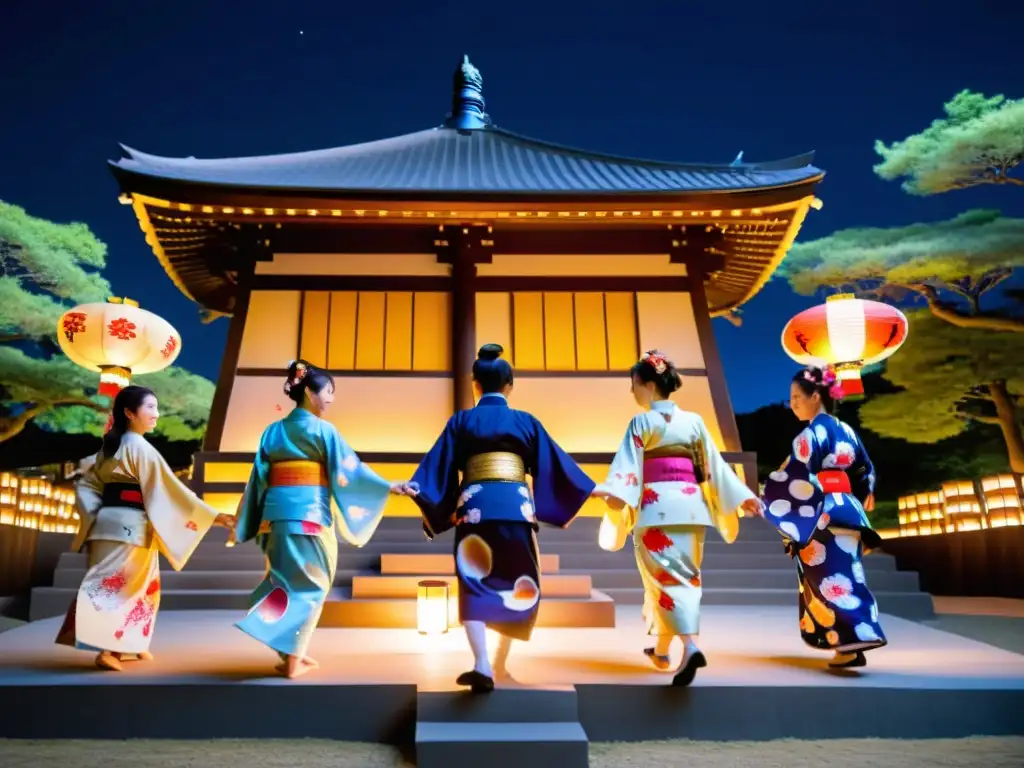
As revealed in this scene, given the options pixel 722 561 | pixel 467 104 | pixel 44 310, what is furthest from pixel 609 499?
pixel 44 310

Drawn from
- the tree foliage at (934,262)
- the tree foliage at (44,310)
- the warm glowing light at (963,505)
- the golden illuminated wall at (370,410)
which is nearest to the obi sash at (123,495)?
the golden illuminated wall at (370,410)

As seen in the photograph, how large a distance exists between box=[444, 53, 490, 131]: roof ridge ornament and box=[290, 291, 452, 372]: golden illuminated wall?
4.61 metres

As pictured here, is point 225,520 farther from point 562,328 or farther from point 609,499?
point 562,328

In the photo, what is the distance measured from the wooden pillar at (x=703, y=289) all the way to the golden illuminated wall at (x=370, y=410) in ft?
10.2

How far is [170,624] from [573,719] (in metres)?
3.38

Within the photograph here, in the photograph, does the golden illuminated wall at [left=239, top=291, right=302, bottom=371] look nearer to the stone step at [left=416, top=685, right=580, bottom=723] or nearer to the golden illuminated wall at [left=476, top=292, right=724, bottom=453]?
the golden illuminated wall at [left=476, top=292, right=724, bottom=453]

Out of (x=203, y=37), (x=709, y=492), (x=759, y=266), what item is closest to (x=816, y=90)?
(x=203, y=37)

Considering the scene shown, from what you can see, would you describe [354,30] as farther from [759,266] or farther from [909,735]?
[909,735]

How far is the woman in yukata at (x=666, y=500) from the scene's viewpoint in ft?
10.6

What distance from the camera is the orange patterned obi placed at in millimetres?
3322

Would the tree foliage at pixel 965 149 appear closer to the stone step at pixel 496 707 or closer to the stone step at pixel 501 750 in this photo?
the stone step at pixel 496 707

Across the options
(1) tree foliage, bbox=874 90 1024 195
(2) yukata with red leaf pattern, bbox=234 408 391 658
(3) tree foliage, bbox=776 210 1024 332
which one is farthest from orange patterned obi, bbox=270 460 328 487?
(1) tree foliage, bbox=874 90 1024 195

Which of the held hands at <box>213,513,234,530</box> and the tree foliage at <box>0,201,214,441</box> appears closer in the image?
the held hands at <box>213,513,234,530</box>

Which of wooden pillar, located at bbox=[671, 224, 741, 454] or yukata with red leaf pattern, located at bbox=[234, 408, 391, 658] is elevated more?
wooden pillar, located at bbox=[671, 224, 741, 454]
